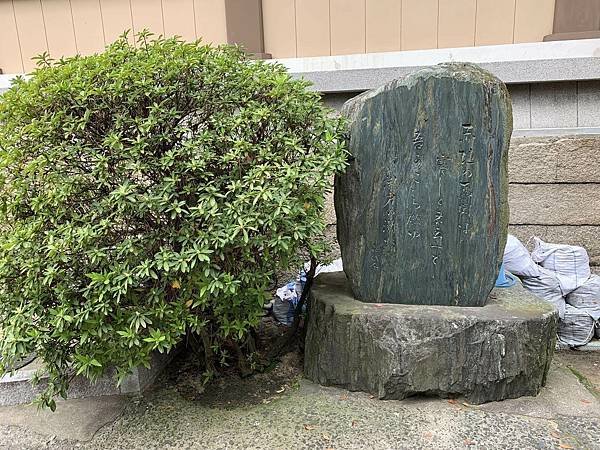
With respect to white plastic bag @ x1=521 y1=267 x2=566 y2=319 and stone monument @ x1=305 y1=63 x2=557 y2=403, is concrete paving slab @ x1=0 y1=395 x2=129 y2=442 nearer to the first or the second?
stone monument @ x1=305 y1=63 x2=557 y2=403

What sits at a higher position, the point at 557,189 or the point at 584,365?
the point at 557,189

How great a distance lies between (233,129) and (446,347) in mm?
1680

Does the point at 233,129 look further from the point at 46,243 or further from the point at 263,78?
the point at 46,243

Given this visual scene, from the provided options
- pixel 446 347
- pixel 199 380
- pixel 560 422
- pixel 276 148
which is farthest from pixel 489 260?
pixel 199 380

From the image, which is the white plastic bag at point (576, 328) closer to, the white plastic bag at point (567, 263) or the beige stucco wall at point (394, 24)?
the white plastic bag at point (567, 263)

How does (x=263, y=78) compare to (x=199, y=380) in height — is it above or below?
above

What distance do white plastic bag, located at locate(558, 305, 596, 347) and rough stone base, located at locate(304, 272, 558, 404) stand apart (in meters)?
1.15

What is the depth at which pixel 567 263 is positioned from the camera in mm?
3922

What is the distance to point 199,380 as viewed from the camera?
3010 mm

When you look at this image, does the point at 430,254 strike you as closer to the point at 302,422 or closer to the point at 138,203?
the point at 302,422

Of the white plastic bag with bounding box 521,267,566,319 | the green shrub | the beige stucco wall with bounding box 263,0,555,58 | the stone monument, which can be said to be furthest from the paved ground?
the beige stucco wall with bounding box 263,0,555,58

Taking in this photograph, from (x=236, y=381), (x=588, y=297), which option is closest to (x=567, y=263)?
(x=588, y=297)

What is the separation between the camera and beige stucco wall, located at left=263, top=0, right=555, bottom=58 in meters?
4.11

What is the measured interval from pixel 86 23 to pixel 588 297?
5106mm
